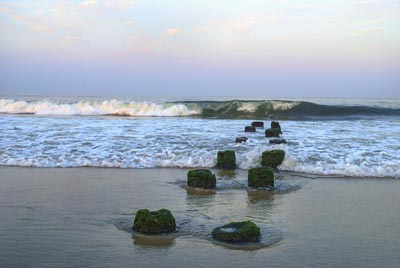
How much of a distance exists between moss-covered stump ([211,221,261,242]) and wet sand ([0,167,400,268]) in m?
0.09

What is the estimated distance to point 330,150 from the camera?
32.4 ft

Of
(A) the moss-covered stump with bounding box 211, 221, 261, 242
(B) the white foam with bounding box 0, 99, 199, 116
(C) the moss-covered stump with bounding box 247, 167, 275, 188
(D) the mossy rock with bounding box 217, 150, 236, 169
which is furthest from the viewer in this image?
(B) the white foam with bounding box 0, 99, 199, 116

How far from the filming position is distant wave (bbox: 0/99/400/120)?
26516mm

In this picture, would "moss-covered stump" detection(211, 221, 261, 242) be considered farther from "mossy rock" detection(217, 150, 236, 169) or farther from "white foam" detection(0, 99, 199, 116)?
"white foam" detection(0, 99, 199, 116)

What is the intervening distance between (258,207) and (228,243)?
4.97 feet

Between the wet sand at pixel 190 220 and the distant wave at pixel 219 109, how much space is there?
1906 centimetres

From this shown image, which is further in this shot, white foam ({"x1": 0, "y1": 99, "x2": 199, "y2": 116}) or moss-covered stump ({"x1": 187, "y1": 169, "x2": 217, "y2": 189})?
white foam ({"x1": 0, "y1": 99, "x2": 199, "y2": 116})

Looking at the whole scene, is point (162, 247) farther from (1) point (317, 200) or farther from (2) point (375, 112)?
(2) point (375, 112)

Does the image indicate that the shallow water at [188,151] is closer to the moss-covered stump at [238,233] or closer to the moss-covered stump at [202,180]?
the moss-covered stump at [202,180]

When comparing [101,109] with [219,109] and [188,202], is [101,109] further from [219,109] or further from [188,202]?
[188,202]

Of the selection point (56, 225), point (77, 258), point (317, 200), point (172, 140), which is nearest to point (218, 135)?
point (172, 140)

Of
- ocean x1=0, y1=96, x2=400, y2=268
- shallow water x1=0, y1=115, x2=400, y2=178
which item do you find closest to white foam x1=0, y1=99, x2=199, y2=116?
shallow water x1=0, y1=115, x2=400, y2=178

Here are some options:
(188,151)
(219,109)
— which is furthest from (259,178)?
(219,109)

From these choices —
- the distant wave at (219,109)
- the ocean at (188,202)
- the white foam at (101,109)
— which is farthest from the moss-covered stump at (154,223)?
the white foam at (101,109)
